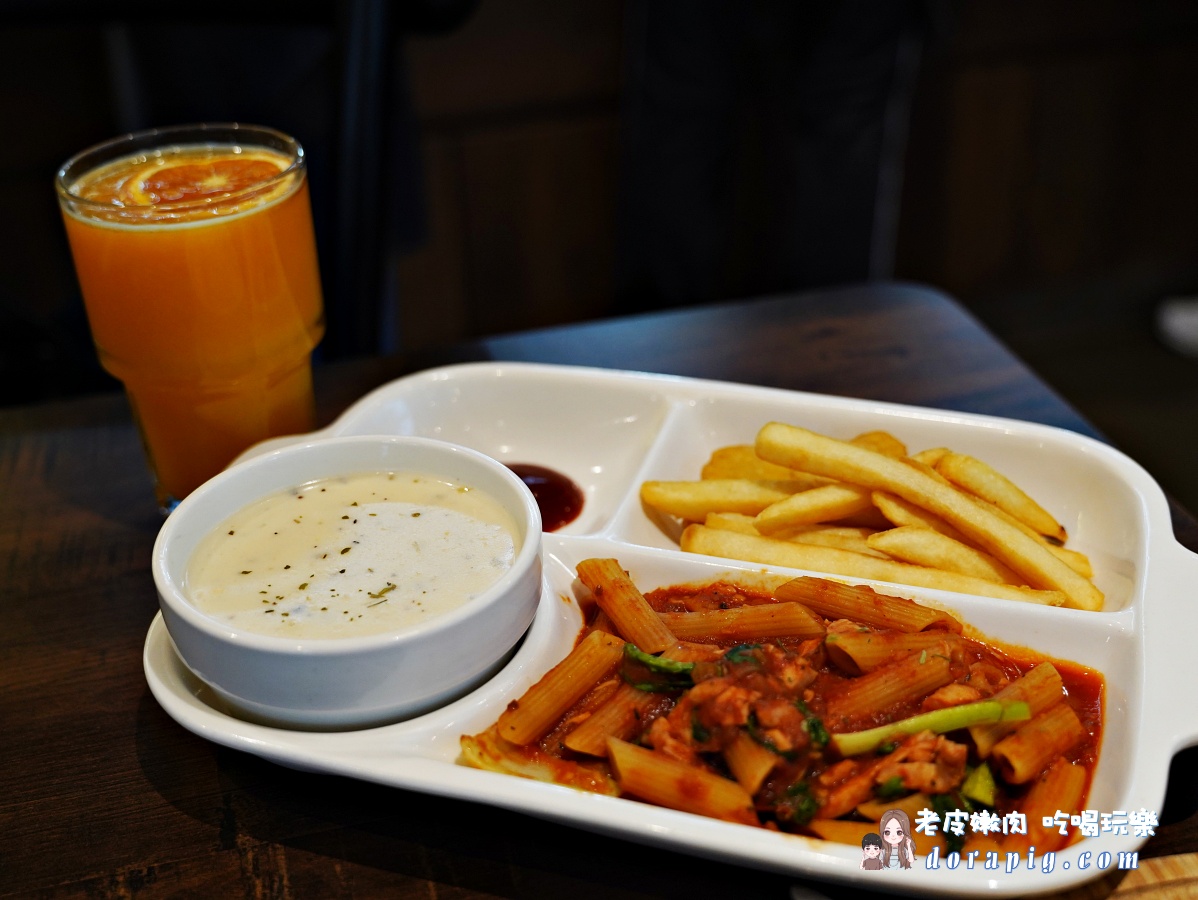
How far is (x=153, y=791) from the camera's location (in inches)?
58.5

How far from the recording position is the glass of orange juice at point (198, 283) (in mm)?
1897

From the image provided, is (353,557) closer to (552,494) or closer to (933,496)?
A: (552,494)

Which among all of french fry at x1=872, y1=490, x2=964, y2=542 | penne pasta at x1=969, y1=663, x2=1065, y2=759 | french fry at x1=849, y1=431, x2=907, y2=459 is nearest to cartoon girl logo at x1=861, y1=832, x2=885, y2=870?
penne pasta at x1=969, y1=663, x2=1065, y2=759

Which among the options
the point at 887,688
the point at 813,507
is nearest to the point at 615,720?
the point at 887,688

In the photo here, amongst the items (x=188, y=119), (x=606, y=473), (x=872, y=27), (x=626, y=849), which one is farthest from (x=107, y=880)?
(x=872, y=27)

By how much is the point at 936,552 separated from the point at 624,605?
535 mm

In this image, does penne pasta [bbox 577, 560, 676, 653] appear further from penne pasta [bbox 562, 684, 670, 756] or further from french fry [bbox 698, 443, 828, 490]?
french fry [bbox 698, 443, 828, 490]

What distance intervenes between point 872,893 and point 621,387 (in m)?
1.24

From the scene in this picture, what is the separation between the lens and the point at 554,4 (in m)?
4.83

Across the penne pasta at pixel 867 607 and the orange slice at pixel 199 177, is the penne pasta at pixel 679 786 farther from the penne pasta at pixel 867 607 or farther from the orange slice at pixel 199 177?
the orange slice at pixel 199 177

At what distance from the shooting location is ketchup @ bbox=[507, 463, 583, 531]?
2.11 m

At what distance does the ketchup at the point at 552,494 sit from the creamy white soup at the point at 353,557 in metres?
0.40

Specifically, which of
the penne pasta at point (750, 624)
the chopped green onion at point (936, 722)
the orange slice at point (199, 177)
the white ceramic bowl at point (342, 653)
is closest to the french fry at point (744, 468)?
the penne pasta at point (750, 624)

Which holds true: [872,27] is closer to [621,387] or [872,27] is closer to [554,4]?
[554,4]
